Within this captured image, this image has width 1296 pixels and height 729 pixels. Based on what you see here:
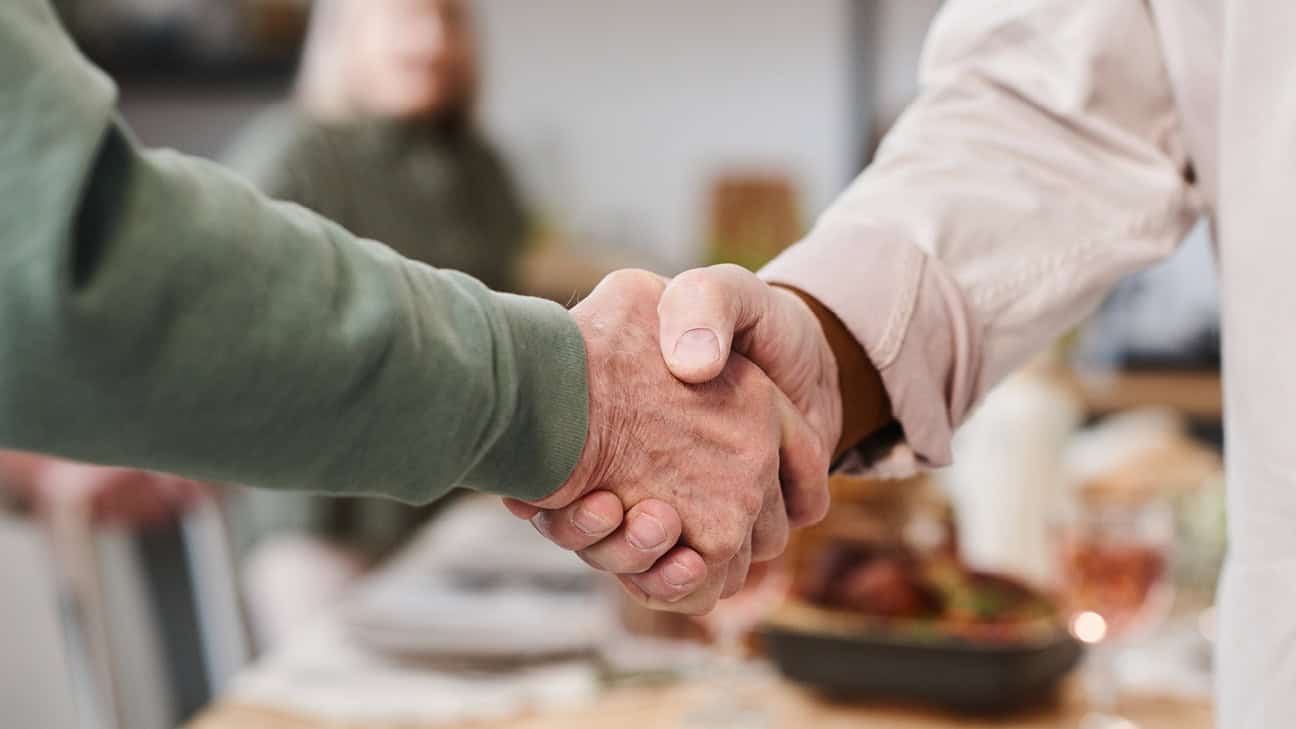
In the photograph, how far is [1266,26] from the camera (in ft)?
2.28

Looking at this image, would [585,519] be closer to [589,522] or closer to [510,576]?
[589,522]

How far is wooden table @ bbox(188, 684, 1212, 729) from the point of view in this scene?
106 cm

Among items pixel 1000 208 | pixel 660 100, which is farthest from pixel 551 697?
pixel 660 100

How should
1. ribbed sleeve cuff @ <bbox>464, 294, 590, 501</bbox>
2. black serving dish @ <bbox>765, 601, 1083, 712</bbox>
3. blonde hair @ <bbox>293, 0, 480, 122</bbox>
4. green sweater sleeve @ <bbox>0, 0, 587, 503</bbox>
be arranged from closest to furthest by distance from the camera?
1. green sweater sleeve @ <bbox>0, 0, 587, 503</bbox>
2. ribbed sleeve cuff @ <bbox>464, 294, 590, 501</bbox>
3. black serving dish @ <bbox>765, 601, 1083, 712</bbox>
4. blonde hair @ <bbox>293, 0, 480, 122</bbox>

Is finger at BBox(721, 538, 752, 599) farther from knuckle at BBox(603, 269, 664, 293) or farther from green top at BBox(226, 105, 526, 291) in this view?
green top at BBox(226, 105, 526, 291)

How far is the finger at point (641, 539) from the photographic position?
2.24 feet

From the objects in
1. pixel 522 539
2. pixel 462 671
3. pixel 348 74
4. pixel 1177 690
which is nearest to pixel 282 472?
pixel 462 671

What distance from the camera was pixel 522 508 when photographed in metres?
0.69

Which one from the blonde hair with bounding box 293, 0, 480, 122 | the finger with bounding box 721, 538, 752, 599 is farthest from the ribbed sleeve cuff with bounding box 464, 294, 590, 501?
the blonde hair with bounding box 293, 0, 480, 122

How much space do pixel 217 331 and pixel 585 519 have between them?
0.76ft

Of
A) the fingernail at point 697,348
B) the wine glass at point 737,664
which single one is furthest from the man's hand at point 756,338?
the wine glass at point 737,664

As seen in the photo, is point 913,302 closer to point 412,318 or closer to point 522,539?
point 412,318

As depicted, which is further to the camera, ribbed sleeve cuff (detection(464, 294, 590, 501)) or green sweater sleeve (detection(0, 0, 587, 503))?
ribbed sleeve cuff (detection(464, 294, 590, 501))

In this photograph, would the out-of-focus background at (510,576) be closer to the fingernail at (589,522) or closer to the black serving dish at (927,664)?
the black serving dish at (927,664)
